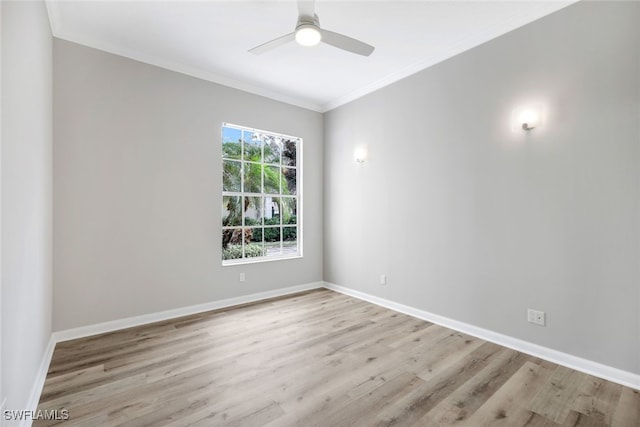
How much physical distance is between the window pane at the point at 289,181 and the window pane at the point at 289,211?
111 mm

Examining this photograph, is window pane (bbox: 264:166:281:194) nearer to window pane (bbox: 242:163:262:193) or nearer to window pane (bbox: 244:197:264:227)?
window pane (bbox: 242:163:262:193)

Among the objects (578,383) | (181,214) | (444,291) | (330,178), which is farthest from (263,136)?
(578,383)

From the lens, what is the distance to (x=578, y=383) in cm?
217

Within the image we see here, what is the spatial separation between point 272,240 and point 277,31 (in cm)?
267

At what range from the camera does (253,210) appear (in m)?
4.26

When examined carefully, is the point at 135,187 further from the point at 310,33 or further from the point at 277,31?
the point at 310,33

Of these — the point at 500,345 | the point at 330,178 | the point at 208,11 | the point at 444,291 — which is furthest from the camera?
the point at 330,178

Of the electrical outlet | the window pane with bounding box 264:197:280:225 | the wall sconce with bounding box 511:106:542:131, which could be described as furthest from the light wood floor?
the wall sconce with bounding box 511:106:542:131

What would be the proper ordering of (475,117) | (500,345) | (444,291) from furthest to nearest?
1. (444,291)
2. (475,117)
3. (500,345)

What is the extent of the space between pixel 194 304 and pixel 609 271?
3970mm

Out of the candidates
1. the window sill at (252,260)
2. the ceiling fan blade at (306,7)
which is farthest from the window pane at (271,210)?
the ceiling fan blade at (306,7)

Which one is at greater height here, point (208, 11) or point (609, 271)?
point (208, 11)

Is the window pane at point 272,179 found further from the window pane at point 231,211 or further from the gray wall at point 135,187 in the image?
the gray wall at point 135,187

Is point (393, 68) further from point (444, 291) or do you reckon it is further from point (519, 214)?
point (444, 291)
